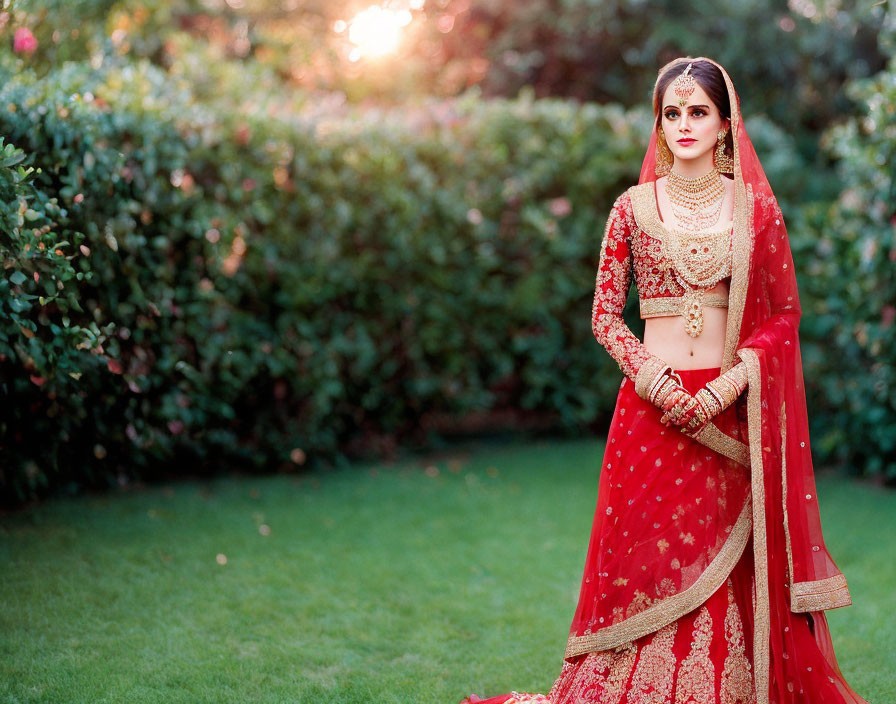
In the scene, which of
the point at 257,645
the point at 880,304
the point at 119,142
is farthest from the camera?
the point at 880,304

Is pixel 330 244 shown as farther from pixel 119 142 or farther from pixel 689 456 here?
pixel 689 456

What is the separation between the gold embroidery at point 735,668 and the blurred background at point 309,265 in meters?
1.16

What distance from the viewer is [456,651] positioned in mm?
3602

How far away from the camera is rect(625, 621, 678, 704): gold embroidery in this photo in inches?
107

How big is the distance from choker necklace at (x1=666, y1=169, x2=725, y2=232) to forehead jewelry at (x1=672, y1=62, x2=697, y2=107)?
0.23m

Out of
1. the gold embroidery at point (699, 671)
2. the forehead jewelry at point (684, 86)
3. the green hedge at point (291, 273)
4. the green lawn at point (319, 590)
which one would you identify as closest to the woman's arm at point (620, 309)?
the forehead jewelry at point (684, 86)

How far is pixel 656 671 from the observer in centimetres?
275

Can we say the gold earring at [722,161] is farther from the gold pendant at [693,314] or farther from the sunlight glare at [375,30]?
the sunlight glare at [375,30]

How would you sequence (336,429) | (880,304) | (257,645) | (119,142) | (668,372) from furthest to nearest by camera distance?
(336,429) → (880,304) → (119,142) → (257,645) → (668,372)

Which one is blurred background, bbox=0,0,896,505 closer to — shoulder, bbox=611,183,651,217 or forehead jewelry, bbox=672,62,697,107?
shoulder, bbox=611,183,651,217

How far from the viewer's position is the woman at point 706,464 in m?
2.70

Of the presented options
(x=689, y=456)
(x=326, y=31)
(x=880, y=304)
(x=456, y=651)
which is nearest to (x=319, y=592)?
(x=456, y=651)

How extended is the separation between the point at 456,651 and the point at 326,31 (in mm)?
8854

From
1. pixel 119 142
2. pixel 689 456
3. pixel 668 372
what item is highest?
pixel 119 142
